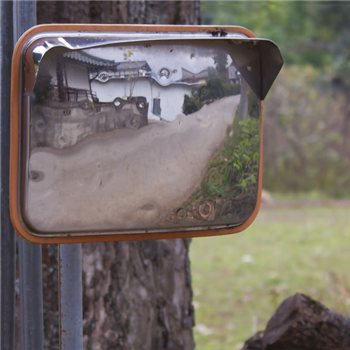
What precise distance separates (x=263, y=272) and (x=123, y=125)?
11.2ft

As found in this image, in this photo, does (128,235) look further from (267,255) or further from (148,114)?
(267,255)

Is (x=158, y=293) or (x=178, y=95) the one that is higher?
(x=178, y=95)

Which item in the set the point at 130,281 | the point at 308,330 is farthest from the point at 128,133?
the point at 308,330

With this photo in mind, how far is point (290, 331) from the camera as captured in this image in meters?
1.68

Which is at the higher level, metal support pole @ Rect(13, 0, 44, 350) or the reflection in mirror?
the reflection in mirror

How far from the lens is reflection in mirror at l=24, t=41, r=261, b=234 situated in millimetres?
919

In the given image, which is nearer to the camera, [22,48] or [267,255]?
[22,48]

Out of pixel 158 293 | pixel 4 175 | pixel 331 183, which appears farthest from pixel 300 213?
pixel 4 175

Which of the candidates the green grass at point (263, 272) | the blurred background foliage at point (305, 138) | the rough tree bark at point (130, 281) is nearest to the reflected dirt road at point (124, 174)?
the rough tree bark at point (130, 281)

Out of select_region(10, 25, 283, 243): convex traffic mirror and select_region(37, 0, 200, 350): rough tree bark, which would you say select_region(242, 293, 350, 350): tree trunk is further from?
select_region(10, 25, 283, 243): convex traffic mirror

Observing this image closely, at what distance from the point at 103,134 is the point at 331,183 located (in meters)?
7.89

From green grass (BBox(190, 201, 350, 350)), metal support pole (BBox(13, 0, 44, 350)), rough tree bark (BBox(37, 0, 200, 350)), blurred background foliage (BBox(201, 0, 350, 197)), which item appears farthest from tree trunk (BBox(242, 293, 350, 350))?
blurred background foliage (BBox(201, 0, 350, 197))

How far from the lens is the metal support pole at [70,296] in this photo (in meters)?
1.08

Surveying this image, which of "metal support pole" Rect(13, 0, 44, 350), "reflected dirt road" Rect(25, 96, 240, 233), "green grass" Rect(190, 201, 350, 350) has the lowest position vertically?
"green grass" Rect(190, 201, 350, 350)
